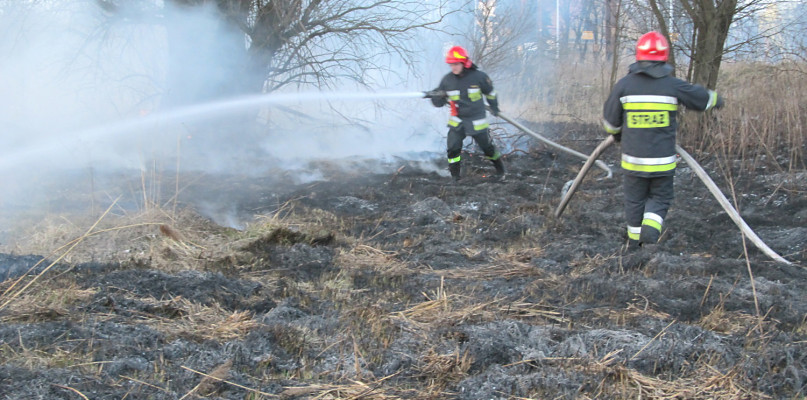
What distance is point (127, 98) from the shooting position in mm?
10102

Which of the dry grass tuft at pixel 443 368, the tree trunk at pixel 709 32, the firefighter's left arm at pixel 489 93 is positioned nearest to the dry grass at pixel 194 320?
the dry grass tuft at pixel 443 368

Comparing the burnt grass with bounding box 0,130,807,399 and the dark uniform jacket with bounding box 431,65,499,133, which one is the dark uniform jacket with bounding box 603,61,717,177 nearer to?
the burnt grass with bounding box 0,130,807,399

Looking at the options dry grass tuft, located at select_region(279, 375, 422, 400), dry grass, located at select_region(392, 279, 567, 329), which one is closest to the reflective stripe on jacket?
dry grass, located at select_region(392, 279, 567, 329)

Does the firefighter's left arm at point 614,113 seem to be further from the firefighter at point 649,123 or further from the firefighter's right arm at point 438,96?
the firefighter's right arm at point 438,96

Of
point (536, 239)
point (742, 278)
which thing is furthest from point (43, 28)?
point (742, 278)

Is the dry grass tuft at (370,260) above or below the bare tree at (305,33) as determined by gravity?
below

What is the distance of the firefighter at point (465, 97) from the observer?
7.56 m

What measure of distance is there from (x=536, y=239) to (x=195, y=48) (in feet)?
22.3

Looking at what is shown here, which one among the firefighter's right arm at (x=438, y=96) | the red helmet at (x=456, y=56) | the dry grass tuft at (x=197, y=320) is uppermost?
the red helmet at (x=456, y=56)

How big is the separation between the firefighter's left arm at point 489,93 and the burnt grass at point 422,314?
2.32m

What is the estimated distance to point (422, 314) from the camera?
10.6 ft

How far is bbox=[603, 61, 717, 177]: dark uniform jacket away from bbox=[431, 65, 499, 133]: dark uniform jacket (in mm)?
3094

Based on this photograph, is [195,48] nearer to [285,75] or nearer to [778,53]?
[285,75]

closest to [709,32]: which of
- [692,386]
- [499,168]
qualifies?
[499,168]
